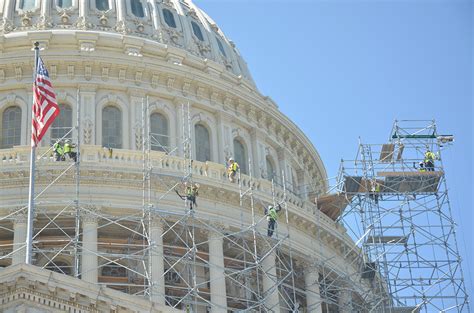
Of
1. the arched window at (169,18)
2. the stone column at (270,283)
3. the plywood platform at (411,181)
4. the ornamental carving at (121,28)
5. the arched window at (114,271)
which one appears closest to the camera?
the stone column at (270,283)

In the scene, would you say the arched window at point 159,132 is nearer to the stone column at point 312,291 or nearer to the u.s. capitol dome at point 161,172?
the u.s. capitol dome at point 161,172

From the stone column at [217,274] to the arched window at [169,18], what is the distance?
17349 millimetres

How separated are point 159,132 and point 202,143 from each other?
7.13 feet

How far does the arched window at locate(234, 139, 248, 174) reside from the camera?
202 feet

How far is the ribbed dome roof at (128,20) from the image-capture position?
64438 mm

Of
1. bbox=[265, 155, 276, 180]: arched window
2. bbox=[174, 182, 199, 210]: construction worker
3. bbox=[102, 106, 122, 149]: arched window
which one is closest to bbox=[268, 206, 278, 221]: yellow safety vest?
bbox=[174, 182, 199, 210]: construction worker

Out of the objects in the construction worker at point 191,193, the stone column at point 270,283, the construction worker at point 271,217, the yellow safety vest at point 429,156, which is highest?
the yellow safety vest at point 429,156

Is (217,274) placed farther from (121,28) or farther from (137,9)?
(137,9)

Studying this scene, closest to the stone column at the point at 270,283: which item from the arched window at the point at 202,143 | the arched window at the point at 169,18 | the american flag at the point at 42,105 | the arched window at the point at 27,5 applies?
the arched window at the point at 202,143

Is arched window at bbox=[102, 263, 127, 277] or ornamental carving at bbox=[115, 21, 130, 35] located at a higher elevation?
ornamental carving at bbox=[115, 21, 130, 35]

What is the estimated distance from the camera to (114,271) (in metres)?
53.8

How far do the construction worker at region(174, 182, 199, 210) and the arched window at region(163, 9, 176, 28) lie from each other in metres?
16.5

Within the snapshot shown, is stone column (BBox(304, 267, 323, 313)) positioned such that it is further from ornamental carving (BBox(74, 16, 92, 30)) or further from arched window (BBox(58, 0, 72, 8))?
arched window (BBox(58, 0, 72, 8))

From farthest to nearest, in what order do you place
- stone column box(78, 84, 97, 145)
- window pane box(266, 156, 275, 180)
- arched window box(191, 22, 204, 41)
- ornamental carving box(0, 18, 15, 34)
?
arched window box(191, 22, 204, 41), ornamental carving box(0, 18, 15, 34), window pane box(266, 156, 275, 180), stone column box(78, 84, 97, 145)
